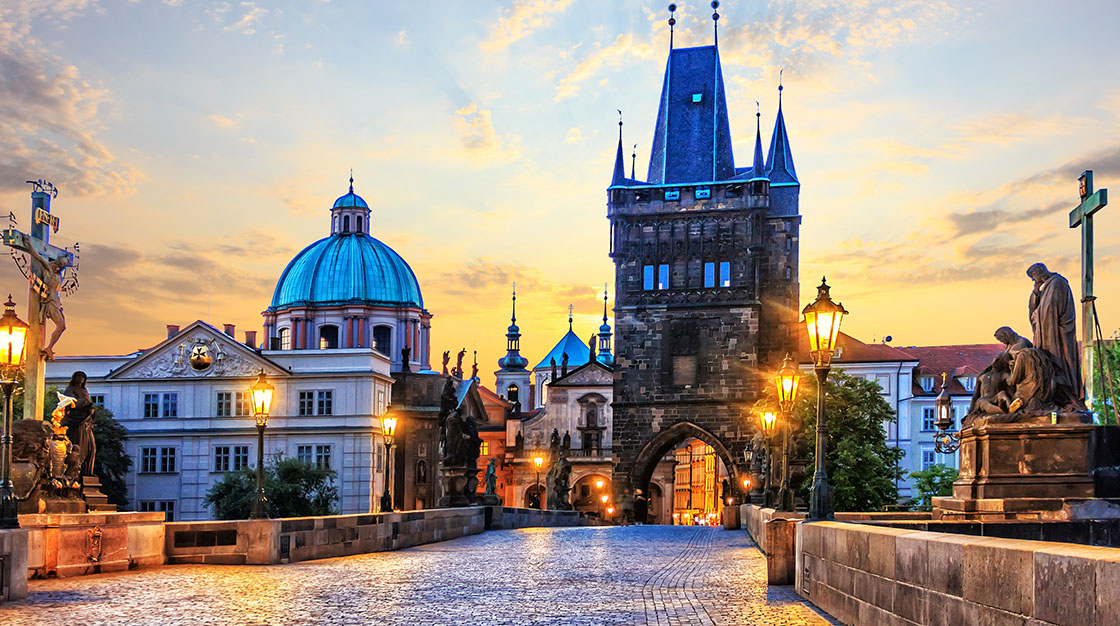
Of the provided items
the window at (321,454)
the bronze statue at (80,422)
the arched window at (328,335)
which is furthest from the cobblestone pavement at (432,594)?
the arched window at (328,335)

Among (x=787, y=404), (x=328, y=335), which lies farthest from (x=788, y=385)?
(x=328, y=335)

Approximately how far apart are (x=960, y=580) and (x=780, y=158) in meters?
77.6

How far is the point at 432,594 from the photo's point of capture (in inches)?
543

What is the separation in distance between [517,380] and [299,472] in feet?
251

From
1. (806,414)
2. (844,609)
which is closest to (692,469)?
(806,414)

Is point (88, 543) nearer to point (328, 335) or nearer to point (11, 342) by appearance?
point (11, 342)

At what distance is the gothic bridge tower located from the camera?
234 ft

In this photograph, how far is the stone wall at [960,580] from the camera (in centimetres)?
523

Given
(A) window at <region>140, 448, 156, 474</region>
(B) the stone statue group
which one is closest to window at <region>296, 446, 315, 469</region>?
(A) window at <region>140, 448, 156, 474</region>

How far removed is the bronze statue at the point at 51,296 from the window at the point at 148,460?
6230cm

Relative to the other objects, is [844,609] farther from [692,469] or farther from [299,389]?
[692,469]

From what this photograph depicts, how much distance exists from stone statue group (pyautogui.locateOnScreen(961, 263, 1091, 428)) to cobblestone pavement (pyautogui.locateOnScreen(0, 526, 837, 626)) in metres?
3.28

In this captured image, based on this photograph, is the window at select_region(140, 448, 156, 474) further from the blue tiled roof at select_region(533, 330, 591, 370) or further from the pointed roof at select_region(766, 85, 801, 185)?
the blue tiled roof at select_region(533, 330, 591, 370)

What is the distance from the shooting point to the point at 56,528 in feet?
49.0
